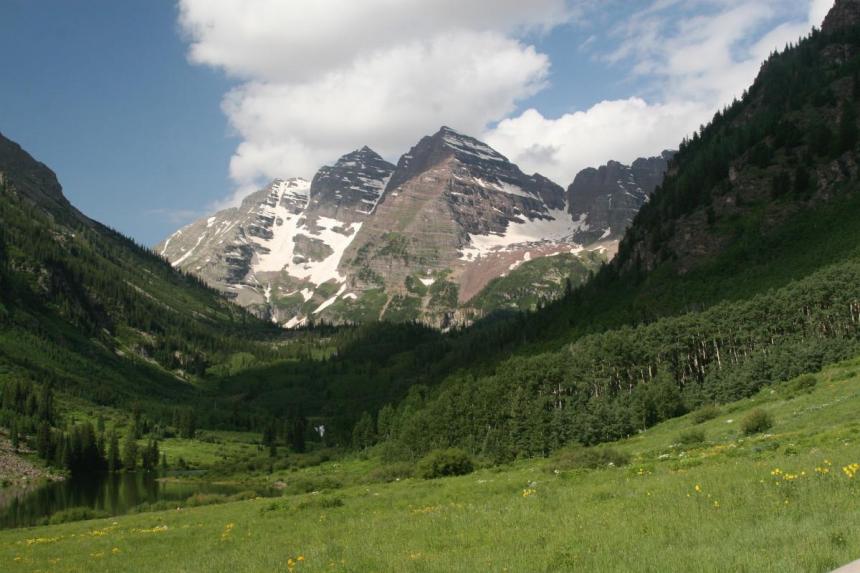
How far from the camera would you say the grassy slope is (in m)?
15.9

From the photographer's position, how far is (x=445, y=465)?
74.3 m

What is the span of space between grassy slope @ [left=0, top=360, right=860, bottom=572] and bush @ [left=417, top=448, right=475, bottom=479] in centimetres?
2448

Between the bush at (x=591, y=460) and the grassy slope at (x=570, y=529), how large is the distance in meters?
7.59

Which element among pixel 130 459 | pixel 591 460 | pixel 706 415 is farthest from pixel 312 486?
pixel 130 459

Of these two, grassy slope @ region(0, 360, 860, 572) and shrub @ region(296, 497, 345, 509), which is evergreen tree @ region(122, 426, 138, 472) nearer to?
grassy slope @ region(0, 360, 860, 572)

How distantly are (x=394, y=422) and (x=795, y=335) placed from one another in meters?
107

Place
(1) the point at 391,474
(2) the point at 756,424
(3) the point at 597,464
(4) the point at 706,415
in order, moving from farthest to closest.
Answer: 1. (1) the point at 391,474
2. (4) the point at 706,415
3. (2) the point at 756,424
4. (3) the point at 597,464

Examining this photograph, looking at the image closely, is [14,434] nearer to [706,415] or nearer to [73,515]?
[73,515]

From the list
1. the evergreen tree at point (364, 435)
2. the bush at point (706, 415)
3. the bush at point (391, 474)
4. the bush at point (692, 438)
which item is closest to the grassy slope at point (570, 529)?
the bush at point (692, 438)

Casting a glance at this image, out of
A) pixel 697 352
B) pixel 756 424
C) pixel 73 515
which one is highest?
pixel 697 352

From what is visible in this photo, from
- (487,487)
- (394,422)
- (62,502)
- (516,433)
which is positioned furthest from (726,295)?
(62,502)

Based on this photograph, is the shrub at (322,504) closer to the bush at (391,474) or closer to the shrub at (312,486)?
the shrub at (312,486)

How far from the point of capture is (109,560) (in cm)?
3400

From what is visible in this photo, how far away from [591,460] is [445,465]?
26977 millimetres
